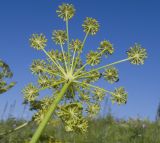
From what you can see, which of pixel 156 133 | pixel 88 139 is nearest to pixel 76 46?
pixel 88 139

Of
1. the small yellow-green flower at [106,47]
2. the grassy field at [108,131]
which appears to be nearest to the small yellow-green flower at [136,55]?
the small yellow-green flower at [106,47]

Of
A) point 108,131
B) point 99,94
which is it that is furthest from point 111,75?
point 108,131

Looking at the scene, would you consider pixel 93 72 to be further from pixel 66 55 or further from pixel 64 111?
pixel 64 111

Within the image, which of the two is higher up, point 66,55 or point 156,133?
point 156,133

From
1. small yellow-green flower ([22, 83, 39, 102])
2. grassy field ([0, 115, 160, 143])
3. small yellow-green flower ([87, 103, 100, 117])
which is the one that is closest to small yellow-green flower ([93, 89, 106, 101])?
small yellow-green flower ([87, 103, 100, 117])

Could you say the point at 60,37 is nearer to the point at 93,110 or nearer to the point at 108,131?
the point at 93,110

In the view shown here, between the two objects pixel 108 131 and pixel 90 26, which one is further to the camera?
pixel 108 131
